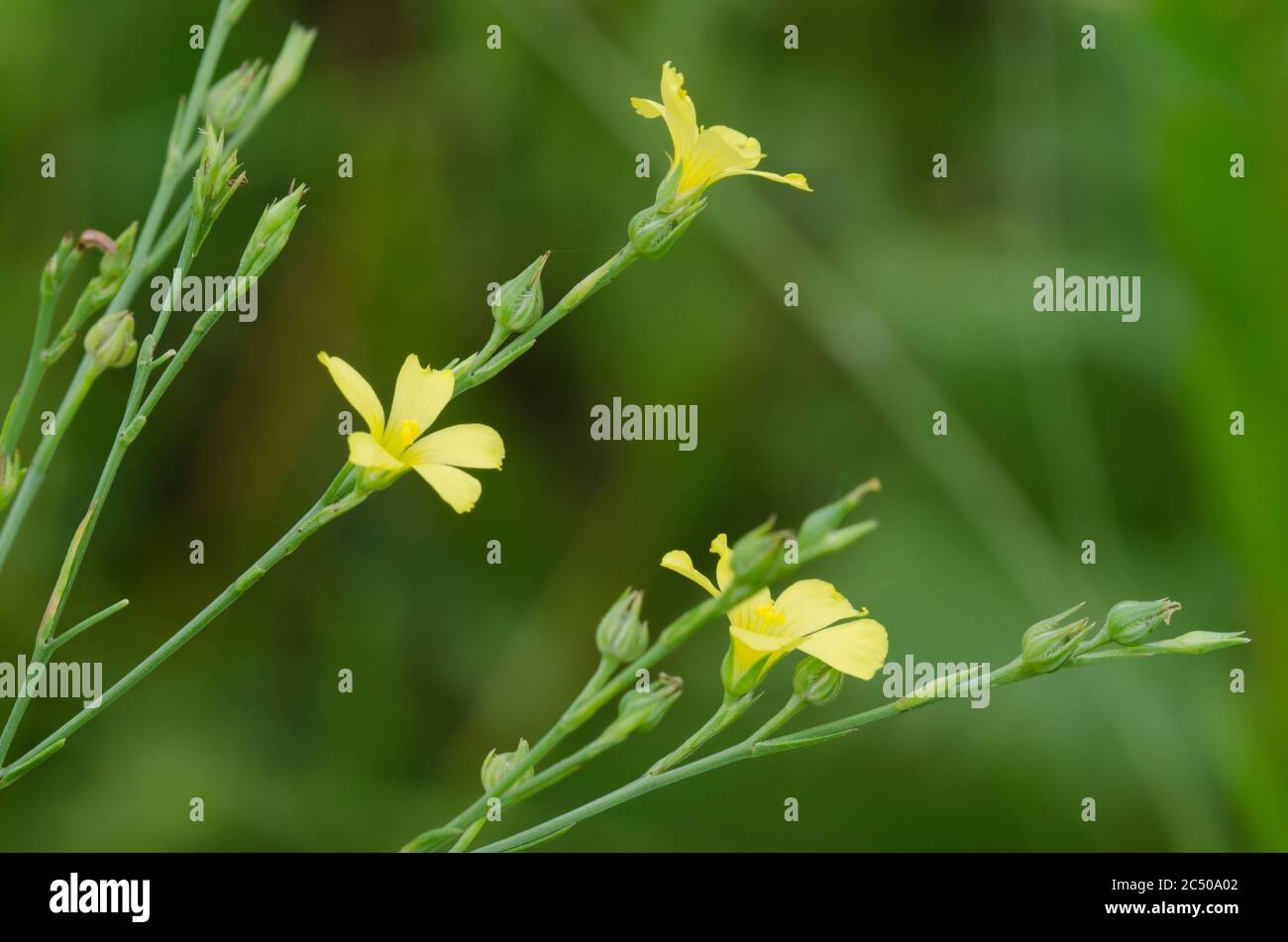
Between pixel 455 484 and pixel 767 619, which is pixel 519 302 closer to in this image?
pixel 455 484

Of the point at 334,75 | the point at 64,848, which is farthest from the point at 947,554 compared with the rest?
the point at 64,848

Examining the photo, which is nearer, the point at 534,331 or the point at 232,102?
the point at 534,331

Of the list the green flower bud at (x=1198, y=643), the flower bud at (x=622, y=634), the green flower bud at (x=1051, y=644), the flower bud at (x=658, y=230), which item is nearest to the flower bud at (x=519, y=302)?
the flower bud at (x=658, y=230)

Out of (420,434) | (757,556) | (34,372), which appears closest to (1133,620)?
(757,556)
